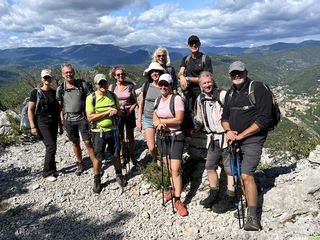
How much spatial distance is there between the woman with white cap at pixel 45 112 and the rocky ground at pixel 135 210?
126 centimetres

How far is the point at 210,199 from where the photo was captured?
22.0ft

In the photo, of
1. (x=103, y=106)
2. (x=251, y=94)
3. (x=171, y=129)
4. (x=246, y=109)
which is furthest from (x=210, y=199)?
(x=103, y=106)

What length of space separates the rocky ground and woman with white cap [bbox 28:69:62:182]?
1265 millimetres

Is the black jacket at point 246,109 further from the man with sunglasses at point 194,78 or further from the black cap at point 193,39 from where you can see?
the black cap at point 193,39

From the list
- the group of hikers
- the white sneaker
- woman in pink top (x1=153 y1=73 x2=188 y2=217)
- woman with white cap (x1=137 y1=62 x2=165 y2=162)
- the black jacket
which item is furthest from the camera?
the white sneaker

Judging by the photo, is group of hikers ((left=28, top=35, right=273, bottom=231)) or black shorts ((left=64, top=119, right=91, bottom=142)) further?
black shorts ((left=64, top=119, right=91, bottom=142))

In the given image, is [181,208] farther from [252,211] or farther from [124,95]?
[124,95]

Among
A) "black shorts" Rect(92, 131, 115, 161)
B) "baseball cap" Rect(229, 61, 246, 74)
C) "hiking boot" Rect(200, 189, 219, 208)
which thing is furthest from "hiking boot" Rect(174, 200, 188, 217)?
"baseball cap" Rect(229, 61, 246, 74)

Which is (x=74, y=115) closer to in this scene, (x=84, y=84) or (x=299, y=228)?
(x=84, y=84)

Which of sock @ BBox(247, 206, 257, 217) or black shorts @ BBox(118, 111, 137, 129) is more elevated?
black shorts @ BBox(118, 111, 137, 129)

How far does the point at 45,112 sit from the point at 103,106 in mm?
1831

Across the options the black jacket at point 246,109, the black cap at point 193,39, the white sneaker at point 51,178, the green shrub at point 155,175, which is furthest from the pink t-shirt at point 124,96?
the black jacket at point 246,109

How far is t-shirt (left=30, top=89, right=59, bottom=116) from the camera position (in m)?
8.14

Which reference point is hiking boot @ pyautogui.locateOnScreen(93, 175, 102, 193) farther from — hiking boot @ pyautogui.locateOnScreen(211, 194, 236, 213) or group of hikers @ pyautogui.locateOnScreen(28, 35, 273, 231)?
hiking boot @ pyautogui.locateOnScreen(211, 194, 236, 213)
